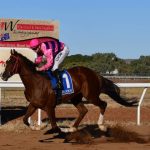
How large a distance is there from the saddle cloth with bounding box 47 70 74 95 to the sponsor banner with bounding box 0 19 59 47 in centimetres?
444

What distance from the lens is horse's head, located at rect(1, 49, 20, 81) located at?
32.0ft

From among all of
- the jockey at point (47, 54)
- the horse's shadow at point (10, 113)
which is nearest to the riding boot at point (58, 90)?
the jockey at point (47, 54)

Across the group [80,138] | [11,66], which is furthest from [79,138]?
[11,66]

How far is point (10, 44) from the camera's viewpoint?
14617mm

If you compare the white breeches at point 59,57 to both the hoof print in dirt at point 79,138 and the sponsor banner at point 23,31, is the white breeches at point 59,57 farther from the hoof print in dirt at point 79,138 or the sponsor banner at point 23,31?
the sponsor banner at point 23,31

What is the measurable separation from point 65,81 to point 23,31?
4898 millimetres

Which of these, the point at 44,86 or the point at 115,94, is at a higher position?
the point at 44,86

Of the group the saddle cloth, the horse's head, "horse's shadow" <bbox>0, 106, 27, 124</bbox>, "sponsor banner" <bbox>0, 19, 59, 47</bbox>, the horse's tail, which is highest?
"sponsor banner" <bbox>0, 19, 59, 47</bbox>

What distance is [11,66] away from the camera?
32.3ft

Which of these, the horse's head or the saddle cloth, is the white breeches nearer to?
the saddle cloth

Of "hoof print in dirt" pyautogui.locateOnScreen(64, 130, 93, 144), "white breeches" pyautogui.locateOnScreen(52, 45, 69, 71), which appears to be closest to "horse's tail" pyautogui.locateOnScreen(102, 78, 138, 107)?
"white breeches" pyautogui.locateOnScreen(52, 45, 69, 71)

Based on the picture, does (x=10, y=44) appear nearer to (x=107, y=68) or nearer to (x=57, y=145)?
(x=57, y=145)

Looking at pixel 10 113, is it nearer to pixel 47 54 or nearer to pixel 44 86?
pixel 47 54

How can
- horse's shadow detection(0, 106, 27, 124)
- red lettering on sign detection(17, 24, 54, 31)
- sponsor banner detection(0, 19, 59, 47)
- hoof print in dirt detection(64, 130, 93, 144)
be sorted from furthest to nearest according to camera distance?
1. red lettering on sign detection(17, 24, 54, 31)
2. sponsor banner detection(0, 19, 59, 47)
3. horse's shadow detection(0, 106, 27, 124)
4. hoof print in dirt detection(64, 130, 93, 144)
